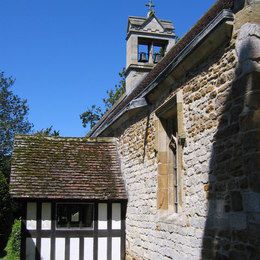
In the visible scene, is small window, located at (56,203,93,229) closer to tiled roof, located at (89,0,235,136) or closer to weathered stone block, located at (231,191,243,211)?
tiled roof, located at (89,0,235,136)

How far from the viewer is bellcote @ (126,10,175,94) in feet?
45.1

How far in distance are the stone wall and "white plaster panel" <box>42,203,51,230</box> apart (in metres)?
2.91

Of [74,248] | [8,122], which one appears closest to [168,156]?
[74,248]

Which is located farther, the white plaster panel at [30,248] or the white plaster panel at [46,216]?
the white plaster panel at [46,216]

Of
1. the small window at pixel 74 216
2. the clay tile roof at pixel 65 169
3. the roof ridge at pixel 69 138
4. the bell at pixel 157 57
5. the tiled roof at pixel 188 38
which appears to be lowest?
the small window at pixel 74 216

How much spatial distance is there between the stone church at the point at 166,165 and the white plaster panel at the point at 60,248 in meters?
0.02

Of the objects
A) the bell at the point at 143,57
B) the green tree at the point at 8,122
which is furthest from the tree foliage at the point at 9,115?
the bell at the point at 143,57

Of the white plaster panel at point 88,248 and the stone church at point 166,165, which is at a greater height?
the stone church at point 166,165

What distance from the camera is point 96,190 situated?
33.8 feet

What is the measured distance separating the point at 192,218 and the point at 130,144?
4.17m

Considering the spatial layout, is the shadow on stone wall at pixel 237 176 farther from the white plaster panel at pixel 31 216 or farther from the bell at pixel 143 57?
the bell at pixel 143 57

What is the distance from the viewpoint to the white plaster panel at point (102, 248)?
1027 centimetres

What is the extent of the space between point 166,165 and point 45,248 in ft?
12.6

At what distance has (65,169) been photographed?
420 inches
